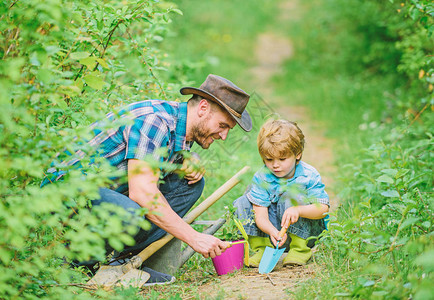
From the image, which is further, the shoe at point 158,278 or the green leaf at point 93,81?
the shoe at point 158,278

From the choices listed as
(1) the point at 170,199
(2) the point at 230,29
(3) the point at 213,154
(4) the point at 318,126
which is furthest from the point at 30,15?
(2) the point at 230,29

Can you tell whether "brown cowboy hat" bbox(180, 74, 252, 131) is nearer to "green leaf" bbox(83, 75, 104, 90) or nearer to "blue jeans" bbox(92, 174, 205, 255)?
"blue jeans" bbox(92, 174, 205, 255)

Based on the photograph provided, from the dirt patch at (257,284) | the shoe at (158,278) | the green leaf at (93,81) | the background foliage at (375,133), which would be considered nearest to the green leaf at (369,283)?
the background foliage at (375,133)

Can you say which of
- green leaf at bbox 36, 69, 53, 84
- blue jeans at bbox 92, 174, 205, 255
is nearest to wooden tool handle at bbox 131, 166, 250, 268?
blue jeans at bbox 92, 174, 205, 255

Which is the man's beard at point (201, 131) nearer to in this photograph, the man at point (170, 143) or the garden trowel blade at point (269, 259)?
the man at point (170, 143)

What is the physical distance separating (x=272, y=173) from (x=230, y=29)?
9.46 metres

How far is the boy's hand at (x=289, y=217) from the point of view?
2.93 metres

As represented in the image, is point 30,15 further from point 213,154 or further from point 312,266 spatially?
point 213,154

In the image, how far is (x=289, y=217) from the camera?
2939 millimetres

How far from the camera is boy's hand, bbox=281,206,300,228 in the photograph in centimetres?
293

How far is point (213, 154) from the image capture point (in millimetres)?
5051

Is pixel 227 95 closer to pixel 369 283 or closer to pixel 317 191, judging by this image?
pixel 317 191

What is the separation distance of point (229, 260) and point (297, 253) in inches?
16.7

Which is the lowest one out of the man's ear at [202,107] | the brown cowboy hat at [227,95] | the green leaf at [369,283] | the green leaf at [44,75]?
the green leaf at [369,283]
